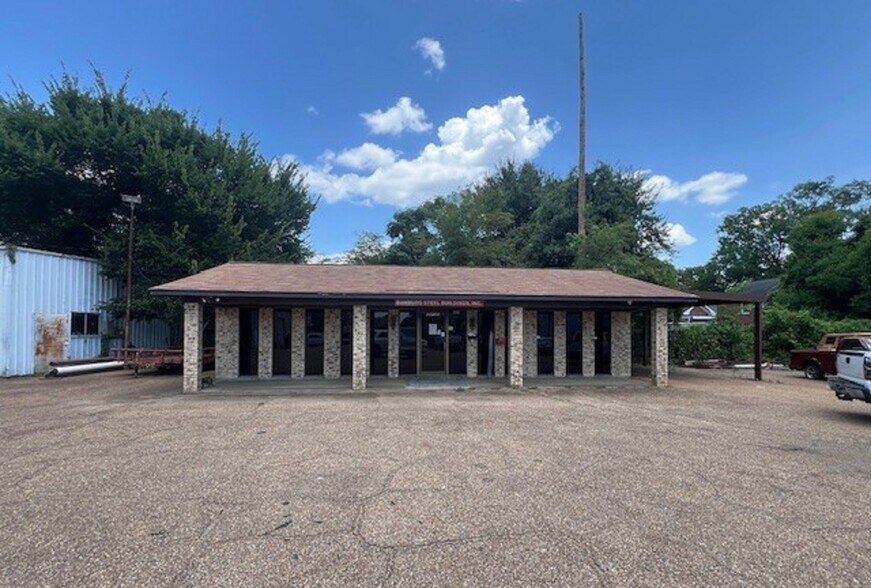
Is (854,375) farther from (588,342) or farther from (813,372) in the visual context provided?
(813,372)

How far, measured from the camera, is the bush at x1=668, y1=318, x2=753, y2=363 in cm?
1931

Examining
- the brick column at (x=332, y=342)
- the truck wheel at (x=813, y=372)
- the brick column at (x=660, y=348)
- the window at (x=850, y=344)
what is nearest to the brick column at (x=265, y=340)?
the brick column at (x=332, y=342)

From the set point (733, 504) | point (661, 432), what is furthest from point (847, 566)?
point (661, 432)

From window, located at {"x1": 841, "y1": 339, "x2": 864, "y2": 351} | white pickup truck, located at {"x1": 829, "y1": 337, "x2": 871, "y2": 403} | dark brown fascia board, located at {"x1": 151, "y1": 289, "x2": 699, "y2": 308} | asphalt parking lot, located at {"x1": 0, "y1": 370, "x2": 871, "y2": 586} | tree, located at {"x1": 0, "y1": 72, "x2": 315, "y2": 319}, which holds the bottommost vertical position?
asphalt parking lot, located at {"x1": 0, "y1": 370, "x2": 871, "y2": 586}

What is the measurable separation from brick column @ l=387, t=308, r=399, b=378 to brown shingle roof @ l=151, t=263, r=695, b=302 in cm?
108

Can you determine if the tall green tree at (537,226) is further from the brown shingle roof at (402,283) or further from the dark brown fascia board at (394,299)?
the dark brown fascia board at (394,299)

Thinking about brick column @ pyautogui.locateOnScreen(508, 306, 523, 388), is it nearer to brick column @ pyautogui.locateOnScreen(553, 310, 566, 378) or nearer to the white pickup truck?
brick column @ pyautogui.locateOnScreen(553, 310, 566, 378)

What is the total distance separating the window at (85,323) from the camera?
54.4 feet

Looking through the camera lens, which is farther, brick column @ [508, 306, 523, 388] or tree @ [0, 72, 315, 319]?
tree @ [0, 72, 315, 319]

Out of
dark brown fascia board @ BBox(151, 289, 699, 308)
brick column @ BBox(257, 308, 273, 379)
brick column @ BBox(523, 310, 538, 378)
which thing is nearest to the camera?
dark brown fascia board @ BBox(151, 289, 699, 308)

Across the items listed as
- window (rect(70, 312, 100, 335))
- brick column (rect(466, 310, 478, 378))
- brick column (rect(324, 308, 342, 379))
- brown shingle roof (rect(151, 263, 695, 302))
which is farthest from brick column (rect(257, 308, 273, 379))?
window (rect(70, 312, 100, 335))

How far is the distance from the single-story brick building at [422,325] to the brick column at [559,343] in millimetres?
31

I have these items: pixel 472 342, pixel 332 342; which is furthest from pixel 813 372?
pixel 332 342

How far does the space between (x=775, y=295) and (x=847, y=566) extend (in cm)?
3174
